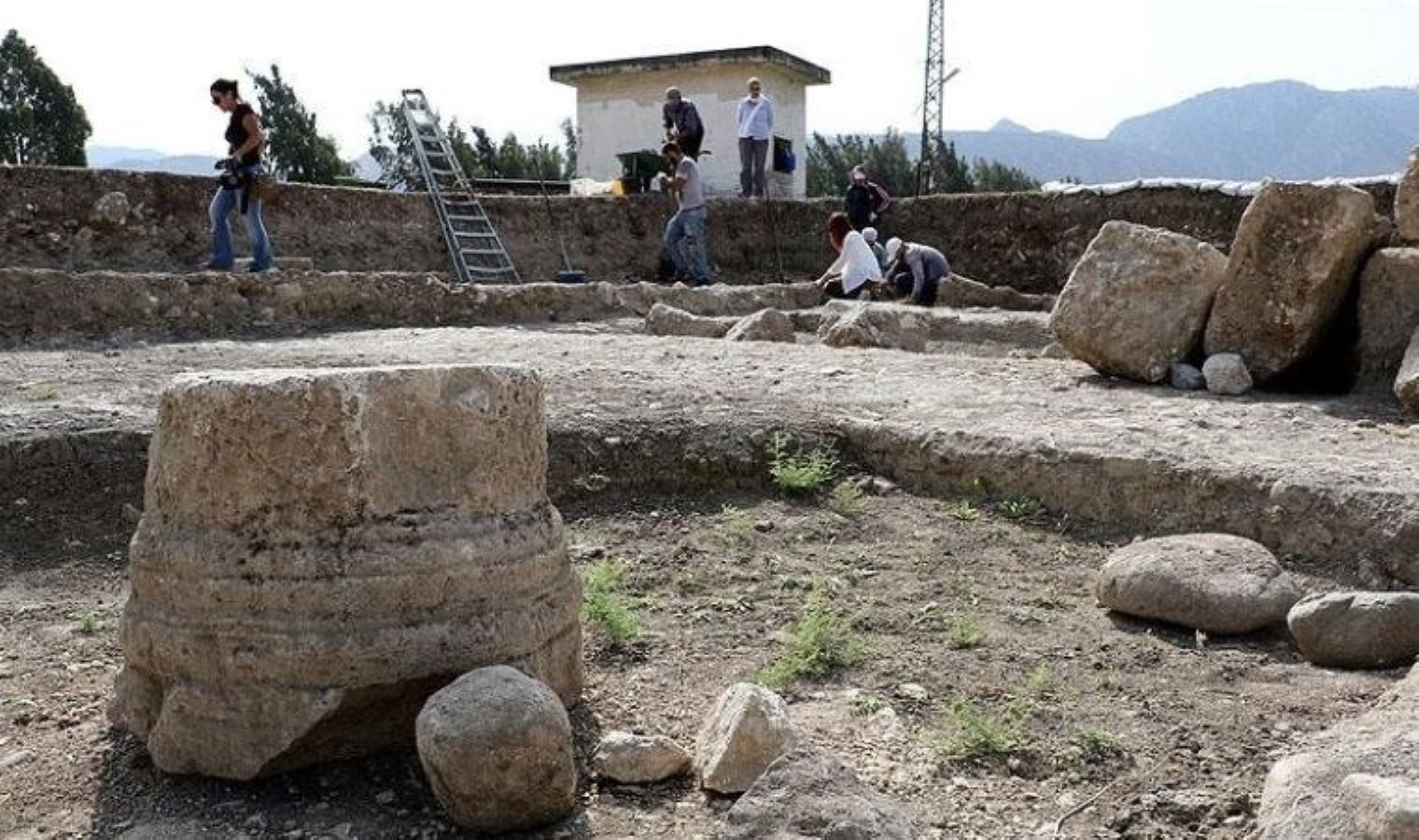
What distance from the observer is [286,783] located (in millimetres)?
2795

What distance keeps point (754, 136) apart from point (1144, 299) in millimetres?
9502

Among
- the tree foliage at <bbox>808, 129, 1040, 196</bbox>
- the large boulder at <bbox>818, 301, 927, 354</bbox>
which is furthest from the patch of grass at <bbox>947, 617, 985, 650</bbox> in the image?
the tree foliage at <bbox>808, 129, 1040, 196</bbox>

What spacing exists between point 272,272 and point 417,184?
22.4 ft

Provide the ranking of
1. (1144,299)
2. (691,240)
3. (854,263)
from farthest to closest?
(691,240), (854,263), (1144,299)

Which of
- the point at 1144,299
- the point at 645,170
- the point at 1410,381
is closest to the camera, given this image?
the point at 1410,381

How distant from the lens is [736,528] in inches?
183

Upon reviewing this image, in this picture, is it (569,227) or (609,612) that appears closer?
(609,612)

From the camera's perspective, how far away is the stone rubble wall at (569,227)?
10867mm

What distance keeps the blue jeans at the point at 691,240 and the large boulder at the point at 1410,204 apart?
7.86 m

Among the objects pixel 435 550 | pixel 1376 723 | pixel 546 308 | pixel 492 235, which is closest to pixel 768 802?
pixel 435 550

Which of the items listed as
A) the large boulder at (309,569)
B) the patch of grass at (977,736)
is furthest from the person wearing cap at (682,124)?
the patch of grass at (977,736)

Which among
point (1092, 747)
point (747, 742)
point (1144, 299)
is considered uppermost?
point (1144, 299)

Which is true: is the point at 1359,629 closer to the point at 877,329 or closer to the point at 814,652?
the point at 814,652

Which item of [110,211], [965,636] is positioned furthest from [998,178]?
[965,636]
